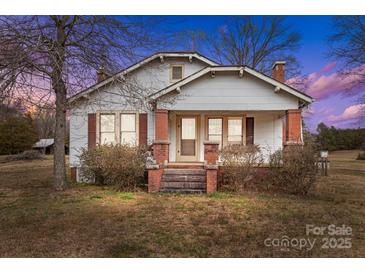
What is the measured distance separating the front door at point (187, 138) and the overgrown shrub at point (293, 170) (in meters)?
3.66

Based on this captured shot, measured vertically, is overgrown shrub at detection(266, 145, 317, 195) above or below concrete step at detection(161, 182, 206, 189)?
above

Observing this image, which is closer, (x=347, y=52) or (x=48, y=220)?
(x=48, y=220)

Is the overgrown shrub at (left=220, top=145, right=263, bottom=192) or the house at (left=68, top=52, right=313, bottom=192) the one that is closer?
the overgrown shrub at (left=220, top=145, right=263, bottom=192)

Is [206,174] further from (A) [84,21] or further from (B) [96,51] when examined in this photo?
(A) [84,21]

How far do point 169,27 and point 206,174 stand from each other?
13.7 feet

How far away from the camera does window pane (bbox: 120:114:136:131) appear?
34.1 ft

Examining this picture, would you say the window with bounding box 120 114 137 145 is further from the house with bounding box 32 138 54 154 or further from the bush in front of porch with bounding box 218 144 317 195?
the house with bounding box 32 138 54 154

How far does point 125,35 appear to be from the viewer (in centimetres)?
687

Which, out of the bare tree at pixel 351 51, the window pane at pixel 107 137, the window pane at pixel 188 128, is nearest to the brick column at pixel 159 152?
the window pane at pixel 188 128

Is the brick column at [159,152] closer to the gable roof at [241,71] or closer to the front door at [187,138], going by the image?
the gable roof at [241,71]

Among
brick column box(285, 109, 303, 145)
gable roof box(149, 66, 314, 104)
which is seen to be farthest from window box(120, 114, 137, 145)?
brick column box(285, 109, 303, 145)

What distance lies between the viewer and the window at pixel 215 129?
10.8 meters

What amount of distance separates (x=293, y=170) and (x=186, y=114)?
A: 4.82 meters

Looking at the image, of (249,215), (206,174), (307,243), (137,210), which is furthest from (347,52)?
(137,210)
